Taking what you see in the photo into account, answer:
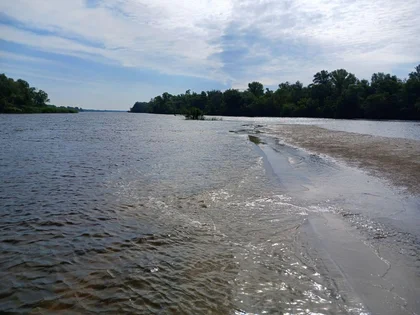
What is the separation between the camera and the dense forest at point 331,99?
103m

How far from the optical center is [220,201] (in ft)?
33.2

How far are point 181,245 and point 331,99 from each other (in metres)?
142

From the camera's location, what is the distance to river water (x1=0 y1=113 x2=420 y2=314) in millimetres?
4531

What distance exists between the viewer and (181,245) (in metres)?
6.55

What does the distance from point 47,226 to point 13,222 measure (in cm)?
96

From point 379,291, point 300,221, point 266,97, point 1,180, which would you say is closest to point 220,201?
point 300,221

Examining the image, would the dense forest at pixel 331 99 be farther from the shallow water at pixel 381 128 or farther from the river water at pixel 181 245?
the river water at pixel 181 245

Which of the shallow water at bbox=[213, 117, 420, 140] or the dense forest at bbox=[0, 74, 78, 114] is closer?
the shallow water at bbox=[213, 117, 420, 140]

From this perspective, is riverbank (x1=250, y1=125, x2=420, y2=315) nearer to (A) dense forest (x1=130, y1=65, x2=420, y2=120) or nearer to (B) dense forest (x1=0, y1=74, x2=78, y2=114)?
(A) dense forest (x1=130, y1=65, x2=420, y2=120)

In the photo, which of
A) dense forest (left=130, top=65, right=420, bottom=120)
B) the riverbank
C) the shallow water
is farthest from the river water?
dense forest (left=130, top=65, right=420, bottom=120)

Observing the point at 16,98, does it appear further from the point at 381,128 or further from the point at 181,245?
the point at 181,245

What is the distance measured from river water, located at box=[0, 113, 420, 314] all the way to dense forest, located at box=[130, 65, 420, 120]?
294 feet

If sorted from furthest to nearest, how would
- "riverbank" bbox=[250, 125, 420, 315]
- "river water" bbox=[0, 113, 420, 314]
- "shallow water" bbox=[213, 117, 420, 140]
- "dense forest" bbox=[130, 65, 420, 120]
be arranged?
"dense forest" bbox=[130, 65, 420, 120]
"shallow water" bbox=[213, 117, 420, 140]
"riverbank" bbox=[250, 125, 420, 315]
"river water" bbox=[0, 113, 420, 314]

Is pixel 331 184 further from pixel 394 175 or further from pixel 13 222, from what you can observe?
pixel 13 222
